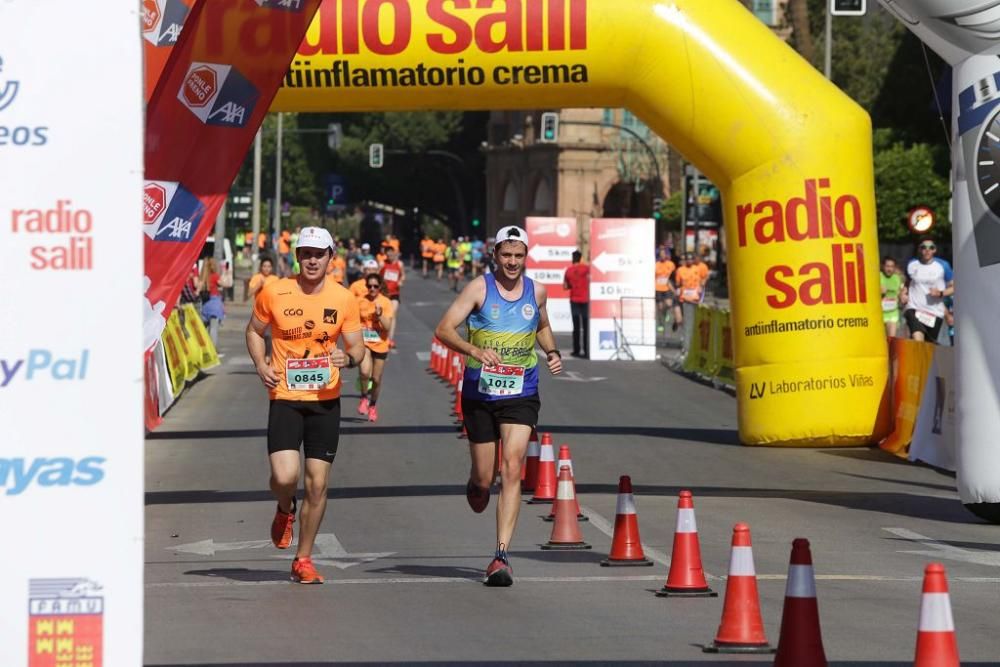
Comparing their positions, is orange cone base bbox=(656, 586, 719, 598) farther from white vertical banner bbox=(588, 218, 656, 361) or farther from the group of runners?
white vertical banner bbox=(588, 218, 656, 361)

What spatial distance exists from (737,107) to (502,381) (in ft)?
26.7

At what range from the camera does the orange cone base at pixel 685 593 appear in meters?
10.1

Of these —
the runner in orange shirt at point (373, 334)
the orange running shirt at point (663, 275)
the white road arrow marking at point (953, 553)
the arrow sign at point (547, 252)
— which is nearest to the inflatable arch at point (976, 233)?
the white road arrow marking at point (953, 553)

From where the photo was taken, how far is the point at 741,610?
27.7 feet

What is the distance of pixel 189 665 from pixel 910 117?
5795 cm

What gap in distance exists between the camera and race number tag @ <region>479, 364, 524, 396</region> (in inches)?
426

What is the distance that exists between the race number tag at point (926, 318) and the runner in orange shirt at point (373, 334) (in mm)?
7228

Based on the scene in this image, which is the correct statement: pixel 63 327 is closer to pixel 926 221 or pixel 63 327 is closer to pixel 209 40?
pixel 209 40

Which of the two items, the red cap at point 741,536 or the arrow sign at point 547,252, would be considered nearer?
the red cap at point 741,536

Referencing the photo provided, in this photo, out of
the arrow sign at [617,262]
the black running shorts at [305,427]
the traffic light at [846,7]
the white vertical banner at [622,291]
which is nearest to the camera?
the black running shorts at [305,427]

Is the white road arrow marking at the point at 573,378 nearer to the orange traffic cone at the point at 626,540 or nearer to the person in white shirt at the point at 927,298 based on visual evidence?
the person in white shirt at the point at 927,298

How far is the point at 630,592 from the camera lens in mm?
10352

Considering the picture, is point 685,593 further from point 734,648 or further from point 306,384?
point 306,384

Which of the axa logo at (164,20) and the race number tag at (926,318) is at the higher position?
the axa logo at (164,20)
